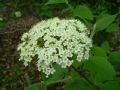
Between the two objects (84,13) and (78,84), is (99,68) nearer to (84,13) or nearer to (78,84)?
(78,84)

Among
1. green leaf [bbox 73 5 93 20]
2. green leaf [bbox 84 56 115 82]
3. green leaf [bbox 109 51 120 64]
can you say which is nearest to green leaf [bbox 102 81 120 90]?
green leaf [bbox 84 56 115 82]

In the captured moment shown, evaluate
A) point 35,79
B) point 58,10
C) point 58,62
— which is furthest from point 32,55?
point 58,10

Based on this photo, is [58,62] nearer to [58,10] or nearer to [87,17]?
[87,17]

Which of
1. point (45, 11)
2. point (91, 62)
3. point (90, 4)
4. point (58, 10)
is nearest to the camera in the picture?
point (91, 62)

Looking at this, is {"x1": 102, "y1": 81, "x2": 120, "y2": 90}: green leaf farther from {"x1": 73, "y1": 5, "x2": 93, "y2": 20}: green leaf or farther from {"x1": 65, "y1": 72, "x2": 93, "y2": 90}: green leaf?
{"x1": 73, "y1": 5, "x2": 93, "y2": 20}: green leaf

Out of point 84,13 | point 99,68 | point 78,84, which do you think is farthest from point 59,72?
point 84,13

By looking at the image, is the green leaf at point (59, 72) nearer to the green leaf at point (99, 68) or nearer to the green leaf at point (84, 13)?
the green leaf at point (99, 68)

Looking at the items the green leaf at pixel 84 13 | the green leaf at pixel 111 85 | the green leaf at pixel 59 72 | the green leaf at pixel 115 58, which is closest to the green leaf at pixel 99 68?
the green leaf at pixel 111 85
